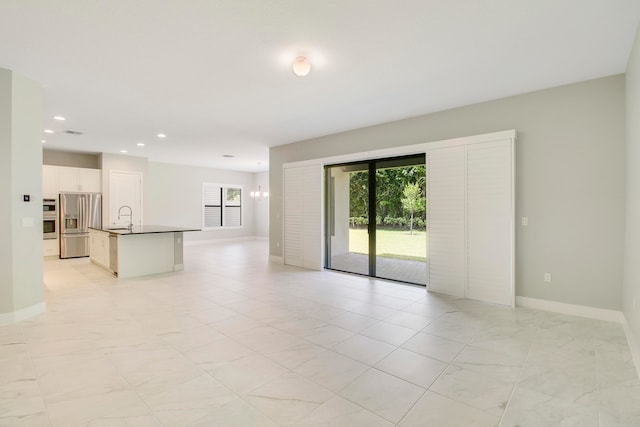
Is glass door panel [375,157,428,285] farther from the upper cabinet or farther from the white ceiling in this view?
the upper cabinet

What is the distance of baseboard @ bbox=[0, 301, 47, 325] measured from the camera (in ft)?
11.3

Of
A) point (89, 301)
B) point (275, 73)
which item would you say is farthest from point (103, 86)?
point (89, 301)

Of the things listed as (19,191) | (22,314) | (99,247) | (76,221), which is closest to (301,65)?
(19,191)

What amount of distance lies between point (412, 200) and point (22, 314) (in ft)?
18.6

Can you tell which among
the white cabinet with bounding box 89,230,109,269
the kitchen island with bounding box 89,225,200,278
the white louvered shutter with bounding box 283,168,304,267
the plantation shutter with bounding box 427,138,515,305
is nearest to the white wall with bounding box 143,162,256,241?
the white cabinet with bounding box 89,230,109,269

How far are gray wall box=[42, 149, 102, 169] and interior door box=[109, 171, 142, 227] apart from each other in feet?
1.97

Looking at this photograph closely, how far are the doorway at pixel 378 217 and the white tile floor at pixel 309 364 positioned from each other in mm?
1387

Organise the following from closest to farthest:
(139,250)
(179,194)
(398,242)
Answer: (398,242) → (139,250) → (179,194)

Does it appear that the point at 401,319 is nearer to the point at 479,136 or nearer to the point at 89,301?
the point at 479,136

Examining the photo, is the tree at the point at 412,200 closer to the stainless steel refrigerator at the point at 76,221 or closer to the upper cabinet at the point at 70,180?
the stainless steel refrigerator at the point at 76,221

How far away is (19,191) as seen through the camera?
357 cm

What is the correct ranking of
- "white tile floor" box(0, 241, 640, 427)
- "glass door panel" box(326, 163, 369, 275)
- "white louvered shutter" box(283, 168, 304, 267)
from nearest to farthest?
"white tile floor" box(0, 241, 640, 427) → "glass door panel" box(326, 163, 369, 275) → "white louvered shutter" box(283, 168, 304, 267)

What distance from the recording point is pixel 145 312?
3.84 meters

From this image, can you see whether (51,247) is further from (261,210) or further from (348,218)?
(348,218)
